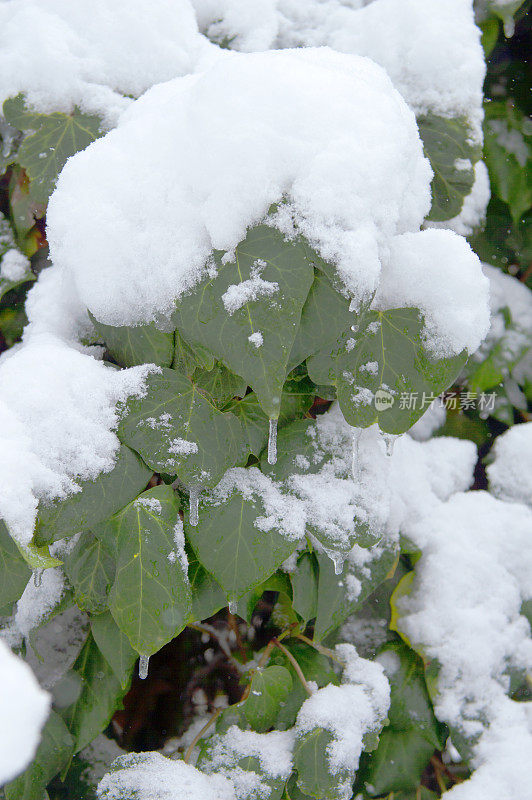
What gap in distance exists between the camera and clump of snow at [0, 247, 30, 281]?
2.95 ft

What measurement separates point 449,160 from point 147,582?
634 millimetres

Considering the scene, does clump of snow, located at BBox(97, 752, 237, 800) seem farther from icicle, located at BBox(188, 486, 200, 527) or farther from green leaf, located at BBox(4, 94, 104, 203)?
green leaf, located at BBox(4, 94, 104, 203)

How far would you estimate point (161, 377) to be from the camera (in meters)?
0.67

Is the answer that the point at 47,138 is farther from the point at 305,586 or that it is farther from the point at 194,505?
the point at 305,586

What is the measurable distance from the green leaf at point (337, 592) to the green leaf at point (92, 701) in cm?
27

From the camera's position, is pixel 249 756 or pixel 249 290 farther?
pixel 249 756

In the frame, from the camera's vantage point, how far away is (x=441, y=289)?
65 cm

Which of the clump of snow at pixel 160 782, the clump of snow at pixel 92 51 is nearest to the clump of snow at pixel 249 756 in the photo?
the clump of snow at pixel 160 782

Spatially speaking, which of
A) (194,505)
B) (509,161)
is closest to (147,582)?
(194,505)

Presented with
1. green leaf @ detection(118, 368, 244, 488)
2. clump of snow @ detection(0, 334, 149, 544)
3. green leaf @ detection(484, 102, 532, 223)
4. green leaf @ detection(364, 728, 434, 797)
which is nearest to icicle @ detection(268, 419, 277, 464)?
green leaf @ detection(118, 368, 244, 488)

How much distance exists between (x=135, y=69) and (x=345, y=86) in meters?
0.37

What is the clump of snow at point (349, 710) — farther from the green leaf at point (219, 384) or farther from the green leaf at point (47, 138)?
the green leaf at point (47, 138)

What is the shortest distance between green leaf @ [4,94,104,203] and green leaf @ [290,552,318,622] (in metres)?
0.53

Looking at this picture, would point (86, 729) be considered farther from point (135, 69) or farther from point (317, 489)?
point (135, 69)
